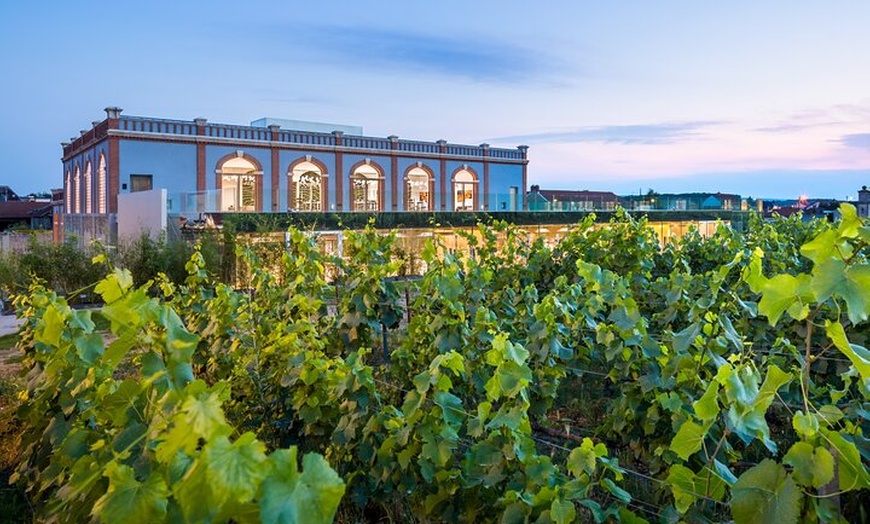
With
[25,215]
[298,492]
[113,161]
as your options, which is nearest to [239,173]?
[113,161]

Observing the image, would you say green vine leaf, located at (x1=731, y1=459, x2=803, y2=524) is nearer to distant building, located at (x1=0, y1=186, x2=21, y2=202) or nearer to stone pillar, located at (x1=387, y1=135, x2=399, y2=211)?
stone pillar, located at (x1=387, y1=135, x2=399, y2=211)

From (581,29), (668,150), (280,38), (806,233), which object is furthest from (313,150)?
(806,233)

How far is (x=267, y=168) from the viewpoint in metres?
28.1

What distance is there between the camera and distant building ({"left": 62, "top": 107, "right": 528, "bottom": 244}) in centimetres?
2472

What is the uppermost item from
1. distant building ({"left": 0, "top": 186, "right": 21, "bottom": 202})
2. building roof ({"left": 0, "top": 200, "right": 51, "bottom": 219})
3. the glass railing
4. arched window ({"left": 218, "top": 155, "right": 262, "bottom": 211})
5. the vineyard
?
distant building ({"left": 0, "top": 186, "right": 21, "bottom": 202})

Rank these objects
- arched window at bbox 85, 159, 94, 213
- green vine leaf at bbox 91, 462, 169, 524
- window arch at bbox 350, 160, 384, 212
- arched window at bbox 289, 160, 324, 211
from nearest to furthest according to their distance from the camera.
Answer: green vine leaf at bbox 91, 462, 169, 524 → arched window at bbox 289, 160, 324, 211 → arched window at bbox 85, 159, 94, 213 → window arch at bbox 350, 160, 384, 212

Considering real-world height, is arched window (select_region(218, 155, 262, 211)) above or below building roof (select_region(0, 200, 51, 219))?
above

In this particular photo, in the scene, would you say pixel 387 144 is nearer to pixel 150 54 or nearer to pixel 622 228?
pixel 150 54

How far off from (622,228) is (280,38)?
30653 mm

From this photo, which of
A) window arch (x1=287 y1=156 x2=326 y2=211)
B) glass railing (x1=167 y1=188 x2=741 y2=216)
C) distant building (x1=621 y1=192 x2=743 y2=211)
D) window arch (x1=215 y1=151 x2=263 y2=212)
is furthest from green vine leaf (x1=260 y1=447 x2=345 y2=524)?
distant building (x1=621 y1=192 x2=743 y2=211)

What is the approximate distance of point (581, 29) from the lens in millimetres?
23922

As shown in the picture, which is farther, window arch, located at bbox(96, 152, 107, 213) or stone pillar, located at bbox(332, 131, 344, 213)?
stone pillar, located at bbox(332, 131, 344, 213)

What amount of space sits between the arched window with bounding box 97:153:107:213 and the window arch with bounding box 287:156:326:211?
23.8 feet

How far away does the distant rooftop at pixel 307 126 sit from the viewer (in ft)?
102
